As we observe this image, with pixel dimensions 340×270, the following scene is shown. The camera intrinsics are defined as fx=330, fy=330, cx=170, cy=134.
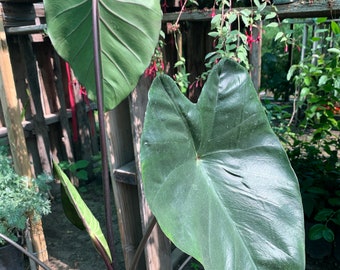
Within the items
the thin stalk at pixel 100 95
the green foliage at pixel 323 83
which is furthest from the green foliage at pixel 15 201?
the green foliage at pixel 323 83

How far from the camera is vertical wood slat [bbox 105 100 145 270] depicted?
57.3 inches

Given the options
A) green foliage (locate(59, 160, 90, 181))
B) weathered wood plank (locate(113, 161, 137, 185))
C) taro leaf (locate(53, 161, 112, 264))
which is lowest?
green foliage (locate(59, 160, 90, 181))

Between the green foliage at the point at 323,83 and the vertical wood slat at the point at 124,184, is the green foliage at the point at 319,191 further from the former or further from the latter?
the vertical wood slat at the point at 124,184

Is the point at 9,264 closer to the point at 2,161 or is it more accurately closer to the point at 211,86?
the point at 2,161

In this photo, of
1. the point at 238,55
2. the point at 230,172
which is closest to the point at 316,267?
the point at 238,55

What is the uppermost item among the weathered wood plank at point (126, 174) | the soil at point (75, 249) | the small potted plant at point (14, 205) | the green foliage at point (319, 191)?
the weathered wood plank at point (126, 174)

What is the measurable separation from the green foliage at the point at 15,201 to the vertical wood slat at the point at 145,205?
646 mm

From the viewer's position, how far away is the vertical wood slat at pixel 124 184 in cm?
146

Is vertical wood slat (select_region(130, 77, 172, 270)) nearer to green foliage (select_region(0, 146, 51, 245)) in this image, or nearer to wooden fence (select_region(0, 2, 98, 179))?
green foliage (select_region(0, 146, 51, 245))

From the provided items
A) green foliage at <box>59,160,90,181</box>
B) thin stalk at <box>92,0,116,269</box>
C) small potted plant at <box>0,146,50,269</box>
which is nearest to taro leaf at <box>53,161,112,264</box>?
thin stalk at <box>92,0,116,269</box>

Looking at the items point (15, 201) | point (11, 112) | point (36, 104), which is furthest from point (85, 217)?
point (36, 104)

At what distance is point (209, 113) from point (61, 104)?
2522 millimetres

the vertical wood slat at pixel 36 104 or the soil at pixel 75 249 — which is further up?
the vertical wood slat at pixel 36 104

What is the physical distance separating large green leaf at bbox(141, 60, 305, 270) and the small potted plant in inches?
52.9
